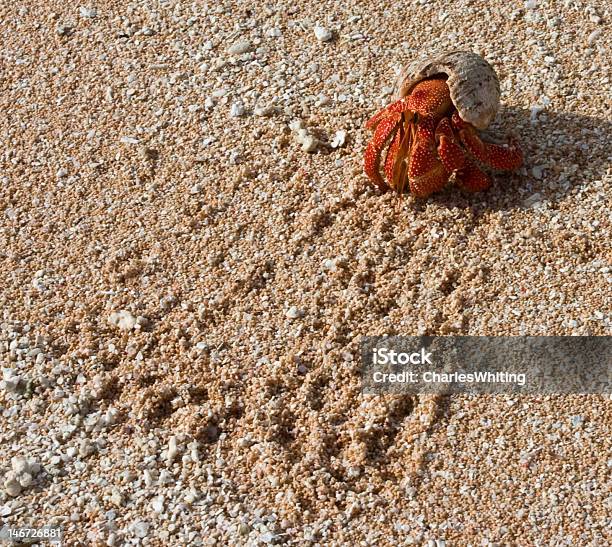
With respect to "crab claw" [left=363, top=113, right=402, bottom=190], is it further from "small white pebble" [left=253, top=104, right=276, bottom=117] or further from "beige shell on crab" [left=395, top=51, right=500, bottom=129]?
"small white pebble" [left=253, top=104, right=276, bottom=117]

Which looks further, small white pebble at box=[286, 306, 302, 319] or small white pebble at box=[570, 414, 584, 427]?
small white pebble at box=[286, 306, 302, 319]

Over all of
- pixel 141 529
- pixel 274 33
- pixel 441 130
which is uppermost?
pixel 274 33

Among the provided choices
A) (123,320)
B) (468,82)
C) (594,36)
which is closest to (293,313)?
(123,320)

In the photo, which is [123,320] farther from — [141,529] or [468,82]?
[468,82]

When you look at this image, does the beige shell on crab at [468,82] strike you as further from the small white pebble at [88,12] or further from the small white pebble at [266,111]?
the small white pebble at [88,12]

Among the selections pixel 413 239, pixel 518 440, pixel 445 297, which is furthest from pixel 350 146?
pixel 518 440

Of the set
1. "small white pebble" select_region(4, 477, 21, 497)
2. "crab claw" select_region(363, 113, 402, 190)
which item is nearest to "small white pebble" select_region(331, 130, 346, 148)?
"crab claw" select_region(363, 113, 402, 190)

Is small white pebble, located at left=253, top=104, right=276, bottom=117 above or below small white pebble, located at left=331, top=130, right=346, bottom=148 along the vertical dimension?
above

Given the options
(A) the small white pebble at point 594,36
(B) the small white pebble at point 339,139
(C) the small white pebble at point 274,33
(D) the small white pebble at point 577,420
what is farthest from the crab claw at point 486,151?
(C) the small white pebble at point 274,33
